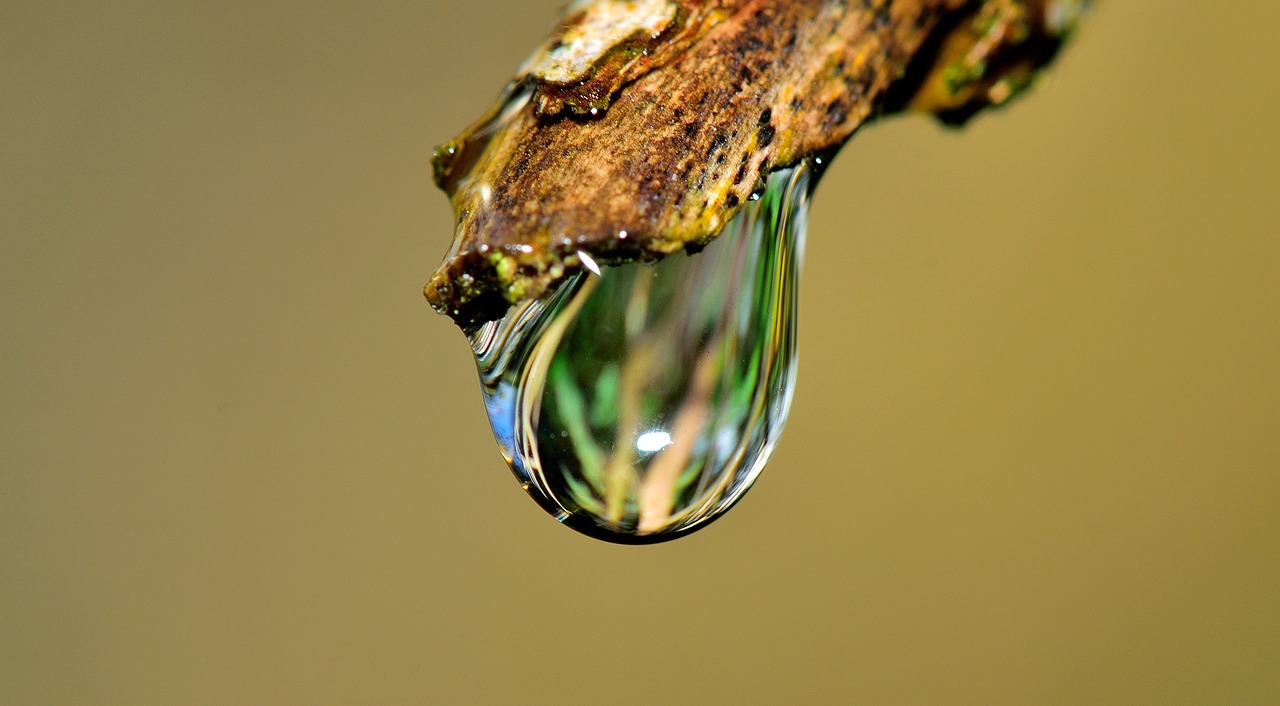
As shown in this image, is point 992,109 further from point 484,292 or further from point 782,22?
point 484,292

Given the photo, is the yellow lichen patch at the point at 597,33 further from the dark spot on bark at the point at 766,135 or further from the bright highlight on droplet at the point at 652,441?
the bright highlight on droplet at the point at 652,441

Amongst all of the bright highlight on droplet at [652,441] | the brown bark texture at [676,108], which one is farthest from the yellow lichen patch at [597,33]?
the bright highlight on droplet at [652,441]

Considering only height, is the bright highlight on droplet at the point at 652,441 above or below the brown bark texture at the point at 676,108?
below

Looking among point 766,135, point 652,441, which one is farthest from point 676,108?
point 652,441

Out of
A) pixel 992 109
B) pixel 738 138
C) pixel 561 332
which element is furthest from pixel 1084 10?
pixel 561 332

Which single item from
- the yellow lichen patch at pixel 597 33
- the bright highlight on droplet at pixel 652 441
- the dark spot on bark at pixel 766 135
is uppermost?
the yellow lichen patch at pixel 597 33

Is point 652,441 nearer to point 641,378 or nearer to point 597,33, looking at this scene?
point 641,378

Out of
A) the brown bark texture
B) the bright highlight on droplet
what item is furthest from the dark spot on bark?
the bright highlight on droplet

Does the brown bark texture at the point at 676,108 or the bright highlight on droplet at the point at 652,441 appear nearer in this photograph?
the brown bark texture at the point at 676,108
